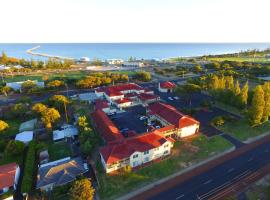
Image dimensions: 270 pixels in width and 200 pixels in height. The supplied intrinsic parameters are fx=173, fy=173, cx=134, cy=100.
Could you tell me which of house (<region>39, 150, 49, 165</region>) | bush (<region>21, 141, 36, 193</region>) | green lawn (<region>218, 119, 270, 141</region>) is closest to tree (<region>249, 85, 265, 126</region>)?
green lawn (<region>218, 119, 270, 141</region>)

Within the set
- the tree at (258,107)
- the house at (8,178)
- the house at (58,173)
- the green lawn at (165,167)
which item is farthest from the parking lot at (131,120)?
the tree at (258,107)

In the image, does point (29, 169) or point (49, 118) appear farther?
point (49, 118)

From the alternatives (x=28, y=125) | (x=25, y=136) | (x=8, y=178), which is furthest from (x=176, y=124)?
(x=28, y=125)

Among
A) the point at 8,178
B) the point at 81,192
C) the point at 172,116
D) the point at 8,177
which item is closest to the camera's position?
the point at 81,192

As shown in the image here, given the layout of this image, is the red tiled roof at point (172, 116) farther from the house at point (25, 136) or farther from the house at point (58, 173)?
the house at point (25, 136)

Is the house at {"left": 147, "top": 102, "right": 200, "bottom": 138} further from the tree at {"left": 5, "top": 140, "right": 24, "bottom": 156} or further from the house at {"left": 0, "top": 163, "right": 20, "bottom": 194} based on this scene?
the tree at {"left": 5, "top": 140, "right": 24, "bottom": 156}

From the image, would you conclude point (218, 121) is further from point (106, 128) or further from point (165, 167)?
point (106, 128)

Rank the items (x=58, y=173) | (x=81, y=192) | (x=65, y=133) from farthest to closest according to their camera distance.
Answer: (x=65, y=133), (x=58, y=173), (x=81, y=192)
